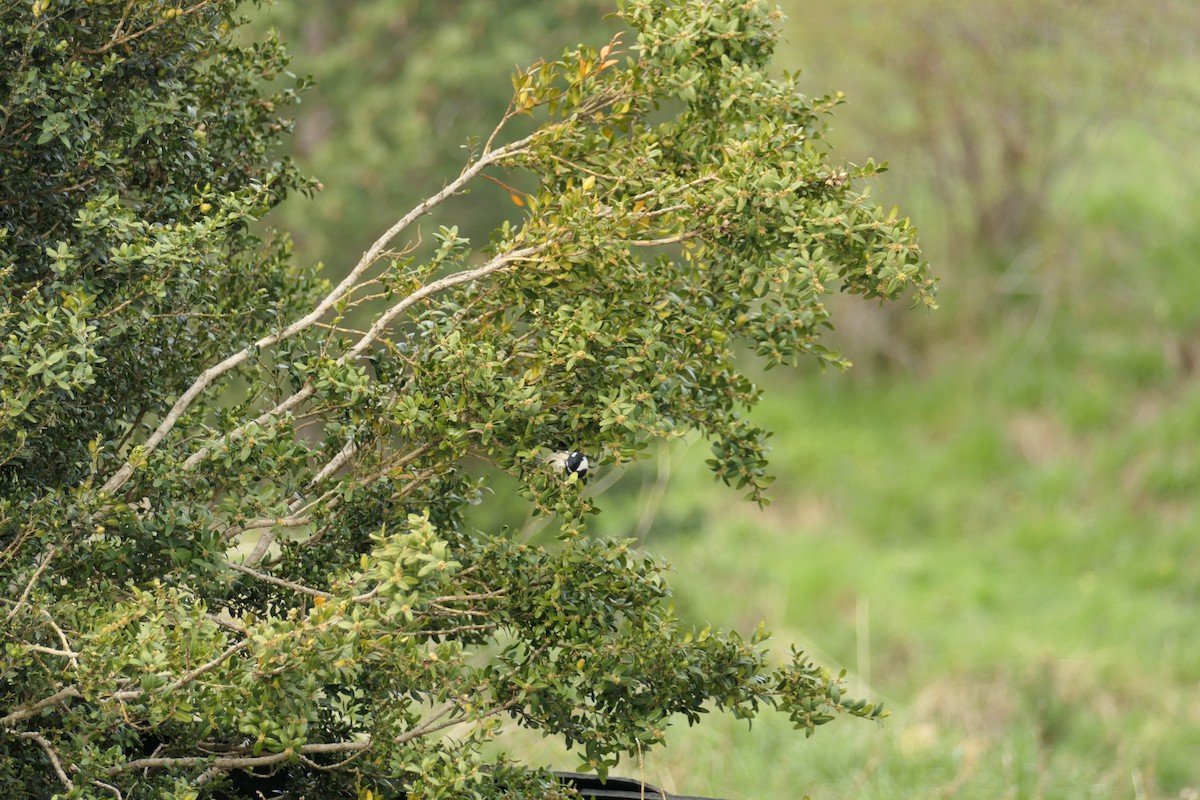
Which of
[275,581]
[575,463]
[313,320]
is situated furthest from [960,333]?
[275,581]

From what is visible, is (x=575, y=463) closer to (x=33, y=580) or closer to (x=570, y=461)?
(x=570, y=461)

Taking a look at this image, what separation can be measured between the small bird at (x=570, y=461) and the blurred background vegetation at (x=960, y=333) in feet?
20.4

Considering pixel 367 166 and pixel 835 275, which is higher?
pixel 367 166

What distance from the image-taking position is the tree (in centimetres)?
270

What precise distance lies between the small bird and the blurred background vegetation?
6.22 metres

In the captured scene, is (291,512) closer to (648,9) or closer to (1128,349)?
(648,9)

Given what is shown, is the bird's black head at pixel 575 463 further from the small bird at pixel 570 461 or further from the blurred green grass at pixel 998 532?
the blurred green grass at pixel 998 532

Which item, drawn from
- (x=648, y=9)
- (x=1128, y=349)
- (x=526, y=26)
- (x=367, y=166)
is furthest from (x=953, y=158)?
(x=648, y=9)

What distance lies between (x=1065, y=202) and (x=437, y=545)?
42.6 ft

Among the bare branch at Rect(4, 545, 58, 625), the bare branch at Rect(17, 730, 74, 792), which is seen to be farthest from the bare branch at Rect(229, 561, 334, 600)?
the bare branch at Rect(17, 730, 74, 792)

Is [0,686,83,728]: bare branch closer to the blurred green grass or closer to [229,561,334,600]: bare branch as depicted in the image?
[229,561,334,600]: bare branch

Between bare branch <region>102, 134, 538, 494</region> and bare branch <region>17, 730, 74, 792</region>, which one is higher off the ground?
bare branch <region>102, 134, 538, 494</region>

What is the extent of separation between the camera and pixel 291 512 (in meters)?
3.23

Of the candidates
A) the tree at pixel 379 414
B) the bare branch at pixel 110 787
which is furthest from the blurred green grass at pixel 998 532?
the bare branch at pixel 110 787
